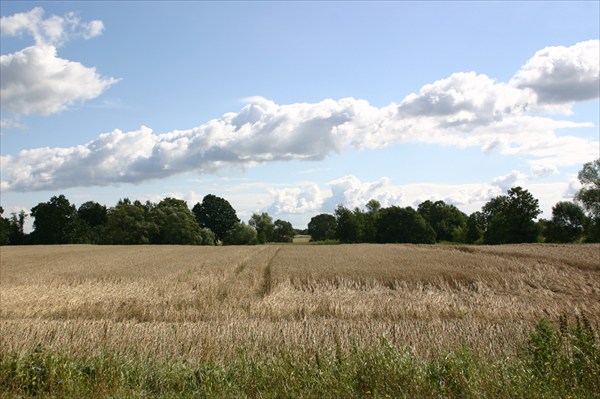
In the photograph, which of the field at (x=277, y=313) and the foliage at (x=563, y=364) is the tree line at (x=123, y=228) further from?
the foliage at (x=563, y=364)

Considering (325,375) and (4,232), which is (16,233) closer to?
(4,232)

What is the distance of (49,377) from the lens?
8789 millimetres

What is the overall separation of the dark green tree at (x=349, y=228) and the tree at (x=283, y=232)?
19232mm

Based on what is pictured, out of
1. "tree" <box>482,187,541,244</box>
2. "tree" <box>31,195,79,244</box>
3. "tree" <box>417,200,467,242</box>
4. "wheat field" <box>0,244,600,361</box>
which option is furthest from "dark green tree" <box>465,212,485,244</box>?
"tree" <box>31,195,79,244</box>

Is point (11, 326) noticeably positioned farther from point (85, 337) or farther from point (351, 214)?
point (351, 214)

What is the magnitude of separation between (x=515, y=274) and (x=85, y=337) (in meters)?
23.0

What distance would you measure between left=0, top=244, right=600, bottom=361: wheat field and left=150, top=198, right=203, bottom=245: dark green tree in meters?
64.3

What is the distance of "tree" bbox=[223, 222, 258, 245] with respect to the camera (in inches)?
4267

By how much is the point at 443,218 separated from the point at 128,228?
75.1 meters

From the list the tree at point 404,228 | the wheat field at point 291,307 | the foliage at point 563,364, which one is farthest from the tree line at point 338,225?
the foliage at point 563,364

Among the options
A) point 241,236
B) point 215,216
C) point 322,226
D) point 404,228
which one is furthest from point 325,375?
point 322,226

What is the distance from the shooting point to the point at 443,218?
12319 centimetres

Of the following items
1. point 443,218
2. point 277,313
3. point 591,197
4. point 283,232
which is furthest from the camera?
point 283,232

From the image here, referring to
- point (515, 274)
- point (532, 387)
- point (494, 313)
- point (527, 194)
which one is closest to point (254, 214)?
point (527, 194)
